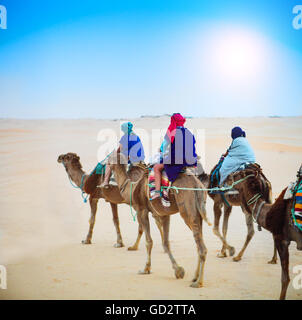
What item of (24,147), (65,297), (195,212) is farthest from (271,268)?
(24,147)

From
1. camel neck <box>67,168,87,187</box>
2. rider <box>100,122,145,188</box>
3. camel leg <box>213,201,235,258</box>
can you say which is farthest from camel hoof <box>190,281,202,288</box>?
camel neck <box>67,168,87,187</box>

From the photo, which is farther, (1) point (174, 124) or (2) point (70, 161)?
(2) point (70, 161)

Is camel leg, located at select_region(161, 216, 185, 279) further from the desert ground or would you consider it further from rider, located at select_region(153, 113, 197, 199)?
rider, located at select_region(153, 113, 197, 199)

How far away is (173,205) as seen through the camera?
762 centimetres

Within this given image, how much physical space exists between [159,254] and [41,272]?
2.68 meters

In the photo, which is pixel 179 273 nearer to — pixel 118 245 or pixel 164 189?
pixel 164 189

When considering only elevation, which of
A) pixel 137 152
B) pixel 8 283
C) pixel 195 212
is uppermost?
pixel 137 152

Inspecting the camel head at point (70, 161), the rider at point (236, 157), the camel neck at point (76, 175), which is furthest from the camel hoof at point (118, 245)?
the rider at point (236, 157)

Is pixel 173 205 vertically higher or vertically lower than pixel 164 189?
lower

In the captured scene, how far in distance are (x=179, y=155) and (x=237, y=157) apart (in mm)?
1877

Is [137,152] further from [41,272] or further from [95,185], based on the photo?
[41,272]

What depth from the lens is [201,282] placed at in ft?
23.7

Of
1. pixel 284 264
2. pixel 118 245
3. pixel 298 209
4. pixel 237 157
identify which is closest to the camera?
pixel 298 209

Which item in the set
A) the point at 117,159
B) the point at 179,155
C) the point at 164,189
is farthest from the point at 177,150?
the point at 117,159
